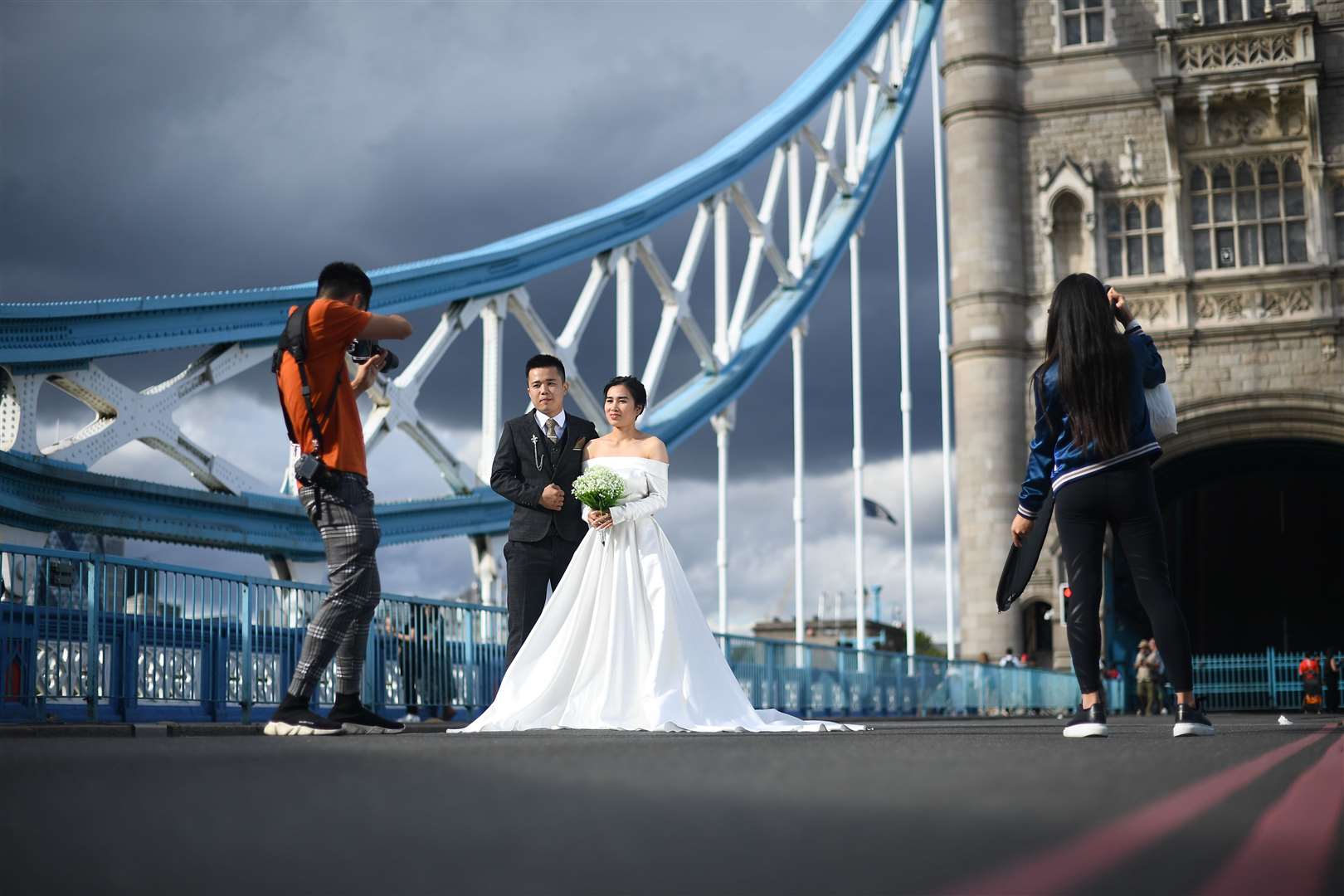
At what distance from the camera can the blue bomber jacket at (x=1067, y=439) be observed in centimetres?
465

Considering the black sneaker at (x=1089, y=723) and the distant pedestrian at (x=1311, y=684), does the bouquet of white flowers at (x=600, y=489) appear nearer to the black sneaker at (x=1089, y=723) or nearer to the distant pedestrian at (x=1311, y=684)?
the black sneaker at (x=1089, y=723)

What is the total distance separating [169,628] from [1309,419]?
20.4 meters

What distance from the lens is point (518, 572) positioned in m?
6.22

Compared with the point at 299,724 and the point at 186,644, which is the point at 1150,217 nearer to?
the point at 186,644

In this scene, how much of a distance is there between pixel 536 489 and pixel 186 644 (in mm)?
2254

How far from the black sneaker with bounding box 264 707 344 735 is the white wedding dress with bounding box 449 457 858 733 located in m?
1.14

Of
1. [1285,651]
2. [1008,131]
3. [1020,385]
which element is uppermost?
[1008,131]

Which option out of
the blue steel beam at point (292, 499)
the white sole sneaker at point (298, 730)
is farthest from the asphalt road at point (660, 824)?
the blue steel beam at point (292, 499)

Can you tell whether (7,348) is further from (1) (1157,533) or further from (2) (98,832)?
(2) (98,832)

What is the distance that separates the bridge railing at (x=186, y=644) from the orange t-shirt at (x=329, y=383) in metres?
2.21

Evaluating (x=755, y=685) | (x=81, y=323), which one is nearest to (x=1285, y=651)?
(x=755, y=685)

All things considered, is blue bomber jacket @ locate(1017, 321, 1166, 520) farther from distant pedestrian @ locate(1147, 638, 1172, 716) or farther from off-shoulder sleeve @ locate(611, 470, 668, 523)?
distant pedestrian @ locate(1147, 638, 1172, 716)

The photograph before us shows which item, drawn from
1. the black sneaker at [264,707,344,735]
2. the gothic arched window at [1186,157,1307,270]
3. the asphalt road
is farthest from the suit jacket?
the gothic arched window at [1186,157,1307,270]

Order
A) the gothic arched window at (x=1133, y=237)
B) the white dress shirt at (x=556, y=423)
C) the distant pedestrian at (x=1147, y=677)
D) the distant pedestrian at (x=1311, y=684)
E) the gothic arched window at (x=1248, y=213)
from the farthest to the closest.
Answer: the gothic arched window at (x=1133, y=237) < the gothic arched window at (x=1248, y=213) < the distant pedestrian at (x=1311, y=684) < the distant pedestrian at (x=1147, y=677) < the white dress shirt at (x=556, y=423)
